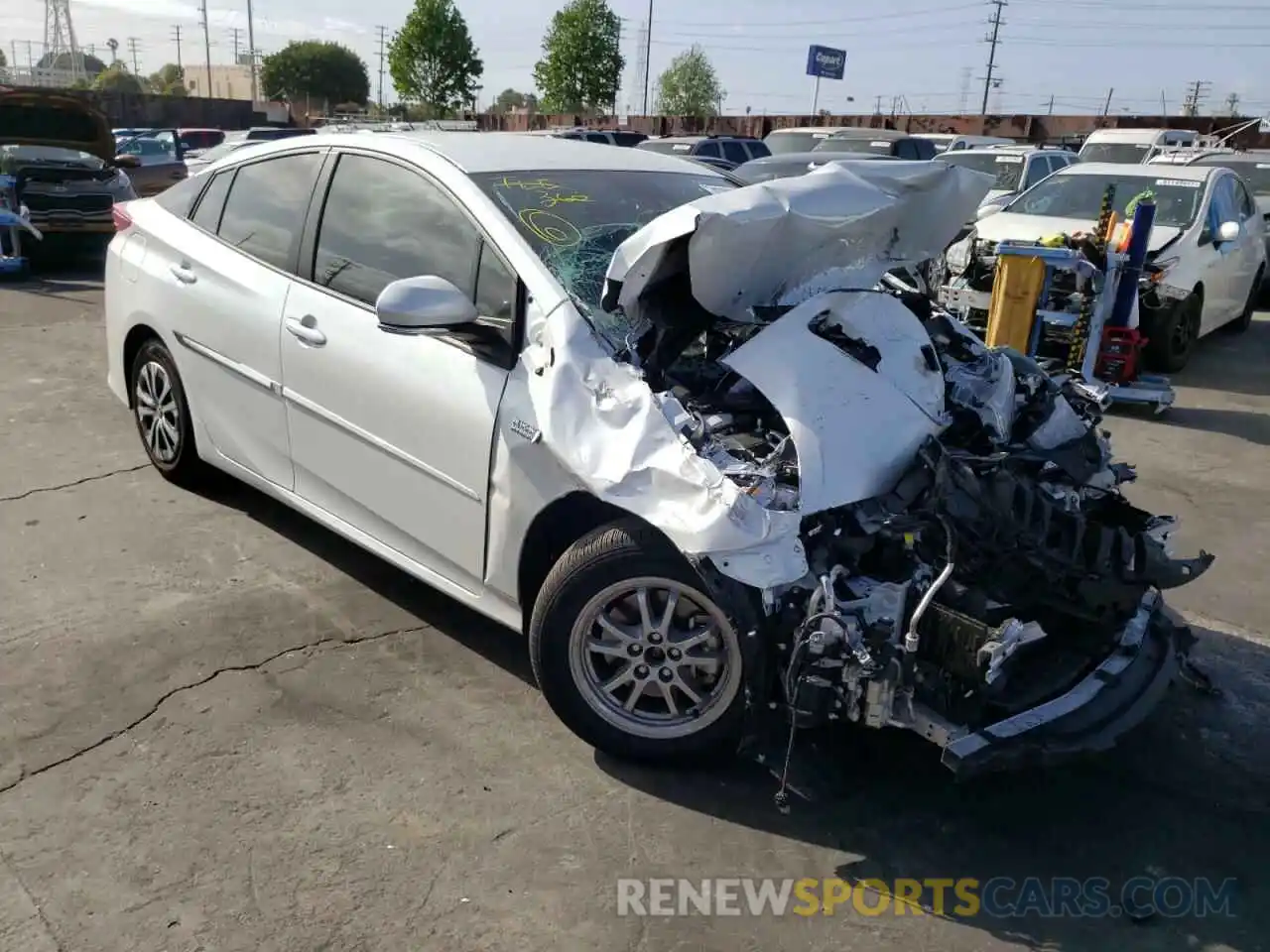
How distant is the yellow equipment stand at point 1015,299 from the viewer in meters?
7.66

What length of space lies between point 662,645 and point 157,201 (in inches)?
146

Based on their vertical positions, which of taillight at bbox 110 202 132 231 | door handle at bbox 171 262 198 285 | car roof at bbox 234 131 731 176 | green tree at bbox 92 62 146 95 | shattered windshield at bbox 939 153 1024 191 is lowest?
door handle at bbox 171 262 198 285

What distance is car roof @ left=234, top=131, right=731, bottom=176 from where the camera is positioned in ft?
12.9

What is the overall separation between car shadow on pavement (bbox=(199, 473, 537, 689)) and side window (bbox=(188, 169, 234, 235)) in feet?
4.13

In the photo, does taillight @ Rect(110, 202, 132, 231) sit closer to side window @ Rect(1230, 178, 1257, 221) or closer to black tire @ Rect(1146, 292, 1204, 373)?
black tire @ Rect(1146, 292, 1204, 373)

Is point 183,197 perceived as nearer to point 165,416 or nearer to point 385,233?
point 165,416

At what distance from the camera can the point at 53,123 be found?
1326 centimetres

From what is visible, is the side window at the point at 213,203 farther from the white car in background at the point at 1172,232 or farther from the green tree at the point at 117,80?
the green tree at the point at 117,80

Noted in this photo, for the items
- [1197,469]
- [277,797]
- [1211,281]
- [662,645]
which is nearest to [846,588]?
[662,645]

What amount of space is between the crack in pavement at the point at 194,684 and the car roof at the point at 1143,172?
8656 mm

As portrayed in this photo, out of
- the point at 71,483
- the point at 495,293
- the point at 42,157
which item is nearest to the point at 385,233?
the point at 495,293

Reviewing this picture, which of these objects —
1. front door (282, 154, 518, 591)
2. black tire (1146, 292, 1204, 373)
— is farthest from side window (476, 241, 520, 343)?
black tire (1146, 292, 1204, 373)

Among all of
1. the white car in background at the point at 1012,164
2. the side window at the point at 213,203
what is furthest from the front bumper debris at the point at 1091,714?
the white car in background at the point at 1012,164

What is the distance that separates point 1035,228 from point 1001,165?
18.3ft
